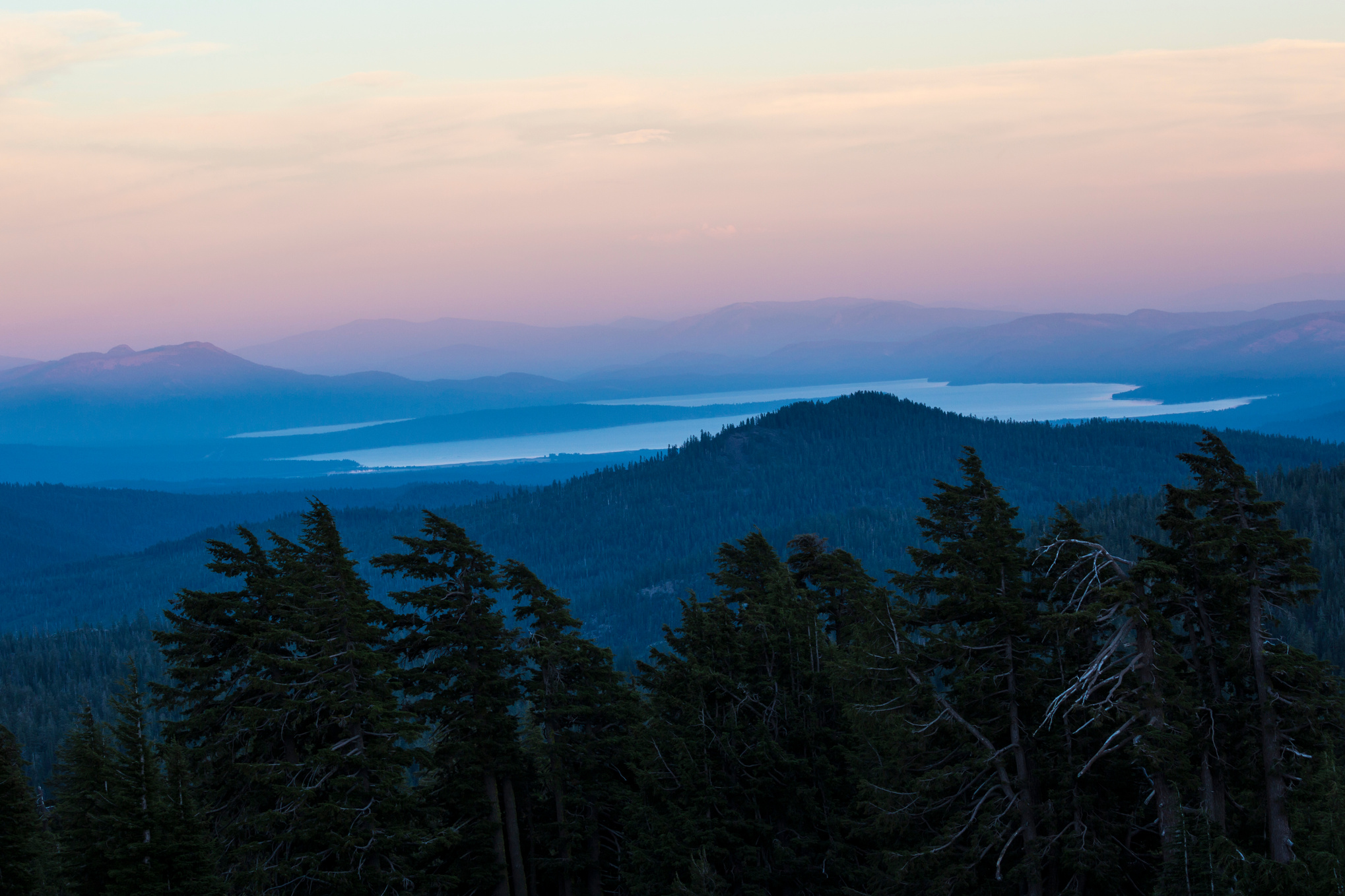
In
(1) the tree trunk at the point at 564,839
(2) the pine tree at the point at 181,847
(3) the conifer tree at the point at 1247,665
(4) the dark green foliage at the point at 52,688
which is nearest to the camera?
(3) the conifer tree at the point at 1247,665

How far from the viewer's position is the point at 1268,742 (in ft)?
81.1

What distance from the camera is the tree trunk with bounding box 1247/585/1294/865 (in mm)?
24344

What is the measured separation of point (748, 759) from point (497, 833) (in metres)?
8.30

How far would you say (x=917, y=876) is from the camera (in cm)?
2841

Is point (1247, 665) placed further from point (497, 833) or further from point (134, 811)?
point (134, 811)

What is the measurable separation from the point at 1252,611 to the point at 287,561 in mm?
25142

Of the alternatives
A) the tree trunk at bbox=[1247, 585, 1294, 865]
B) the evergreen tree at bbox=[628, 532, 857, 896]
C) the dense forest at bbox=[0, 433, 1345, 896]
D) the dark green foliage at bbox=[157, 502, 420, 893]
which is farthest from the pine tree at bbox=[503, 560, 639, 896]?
the tree trunk at bbox=[1247, 585, 1294, 865]

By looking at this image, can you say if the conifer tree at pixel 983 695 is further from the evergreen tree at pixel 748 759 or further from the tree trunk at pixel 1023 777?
the evergreen tree at pixel 748 759

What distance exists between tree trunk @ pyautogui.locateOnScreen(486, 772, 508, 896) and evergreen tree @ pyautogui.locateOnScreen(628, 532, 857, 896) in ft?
13.0

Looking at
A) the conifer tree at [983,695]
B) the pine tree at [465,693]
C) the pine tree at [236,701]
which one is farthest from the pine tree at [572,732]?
the conifer tree at [983,695]

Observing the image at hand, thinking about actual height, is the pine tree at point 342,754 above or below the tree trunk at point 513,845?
above

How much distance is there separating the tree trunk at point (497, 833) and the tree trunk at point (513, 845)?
455 millimetres

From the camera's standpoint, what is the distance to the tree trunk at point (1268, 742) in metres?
24.3

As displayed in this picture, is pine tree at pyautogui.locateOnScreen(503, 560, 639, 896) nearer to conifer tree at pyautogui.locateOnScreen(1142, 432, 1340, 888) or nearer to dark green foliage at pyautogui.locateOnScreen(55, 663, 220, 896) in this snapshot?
dark green foliage at pyautogui.locateOnScreen(55, 663, 220, 896)
